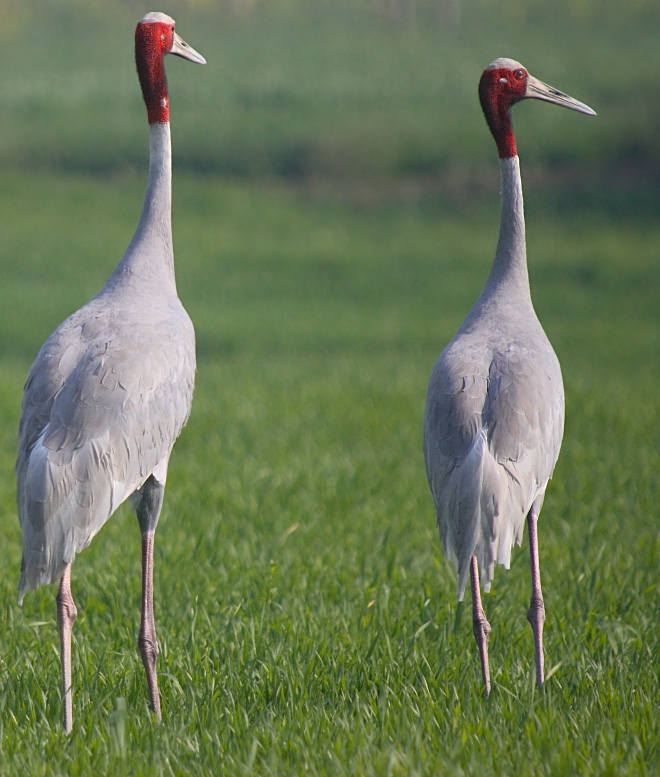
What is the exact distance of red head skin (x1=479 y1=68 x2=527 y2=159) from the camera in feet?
14.4

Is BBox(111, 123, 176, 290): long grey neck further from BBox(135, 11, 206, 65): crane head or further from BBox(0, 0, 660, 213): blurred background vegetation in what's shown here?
BBox(0, 0, 660, 213): blurred background vegetation

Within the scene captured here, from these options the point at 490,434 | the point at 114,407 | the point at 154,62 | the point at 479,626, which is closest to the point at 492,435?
the point at 490,434

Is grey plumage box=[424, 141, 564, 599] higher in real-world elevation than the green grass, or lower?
higher

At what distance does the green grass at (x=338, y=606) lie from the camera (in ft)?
10.8

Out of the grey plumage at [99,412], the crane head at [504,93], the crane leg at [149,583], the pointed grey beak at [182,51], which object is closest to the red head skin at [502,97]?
the crane head at [504,93]

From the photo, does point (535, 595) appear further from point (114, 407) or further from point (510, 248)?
point (114, 407)

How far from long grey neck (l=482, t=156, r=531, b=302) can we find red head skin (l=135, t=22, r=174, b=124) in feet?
4.69

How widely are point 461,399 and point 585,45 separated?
93.6ft

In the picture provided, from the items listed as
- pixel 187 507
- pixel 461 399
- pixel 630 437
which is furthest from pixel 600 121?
pixel 461 399

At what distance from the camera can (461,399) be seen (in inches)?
150

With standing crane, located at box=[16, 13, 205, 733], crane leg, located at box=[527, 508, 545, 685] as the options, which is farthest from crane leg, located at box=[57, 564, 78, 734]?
crane leg, located at box=[527, 508, 545, 685]

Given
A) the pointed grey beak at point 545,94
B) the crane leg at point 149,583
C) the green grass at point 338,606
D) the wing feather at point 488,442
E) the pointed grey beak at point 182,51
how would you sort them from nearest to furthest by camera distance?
the green grass at point 338,606, the wing feather at point 488,442, the crane leg at point 149,583, the pointed grey beak at point 182,51, the pointed grey beak at point 545,94

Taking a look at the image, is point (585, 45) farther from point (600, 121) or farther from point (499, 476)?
point (499, 476)

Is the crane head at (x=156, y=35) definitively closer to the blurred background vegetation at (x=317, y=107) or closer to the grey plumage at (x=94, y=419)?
the grey plumage at (x=94, y=419)
